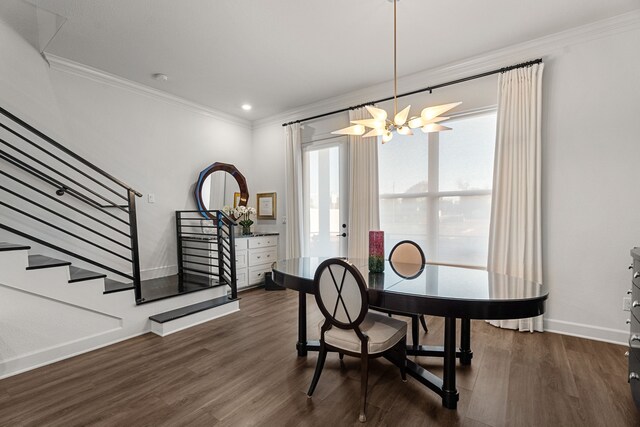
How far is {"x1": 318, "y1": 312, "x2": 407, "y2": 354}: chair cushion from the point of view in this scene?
5.98ft

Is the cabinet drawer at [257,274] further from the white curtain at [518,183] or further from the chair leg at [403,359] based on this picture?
the white curtain at [518,183]

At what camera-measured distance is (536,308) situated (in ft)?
5.13

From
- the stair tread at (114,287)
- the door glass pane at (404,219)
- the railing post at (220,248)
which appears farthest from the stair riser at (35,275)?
the door glass pane at (404,219)

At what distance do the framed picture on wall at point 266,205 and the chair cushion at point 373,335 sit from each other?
11.1 feet

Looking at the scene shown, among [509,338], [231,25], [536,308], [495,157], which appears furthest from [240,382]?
[495,157]

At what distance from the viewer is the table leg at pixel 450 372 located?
180 centimetres

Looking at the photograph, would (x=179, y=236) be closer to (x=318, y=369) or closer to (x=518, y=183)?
(x=318, y=369)

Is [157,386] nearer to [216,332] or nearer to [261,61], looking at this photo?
[216,332]

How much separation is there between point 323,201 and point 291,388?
291cm

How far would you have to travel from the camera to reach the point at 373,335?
1.85 metres

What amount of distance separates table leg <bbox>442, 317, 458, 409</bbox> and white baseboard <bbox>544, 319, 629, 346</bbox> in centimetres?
181

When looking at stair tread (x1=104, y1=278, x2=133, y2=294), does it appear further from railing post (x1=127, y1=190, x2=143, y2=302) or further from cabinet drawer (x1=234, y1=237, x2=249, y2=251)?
cabinet drawer (x1=234, y1=237, x2=249, y2=251)

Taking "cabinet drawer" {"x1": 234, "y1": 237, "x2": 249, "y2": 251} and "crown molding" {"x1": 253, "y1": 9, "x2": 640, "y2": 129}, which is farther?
"cabinet drawer" {"x1": 234, "y1": 237, "x2": 249, "y2": 251}

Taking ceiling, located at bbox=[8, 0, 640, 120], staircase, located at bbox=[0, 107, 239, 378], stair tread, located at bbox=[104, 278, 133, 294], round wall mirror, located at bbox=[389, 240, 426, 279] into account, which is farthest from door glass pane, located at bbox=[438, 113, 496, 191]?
stair tread, located at bbox=[104, 278, 133, 294]
